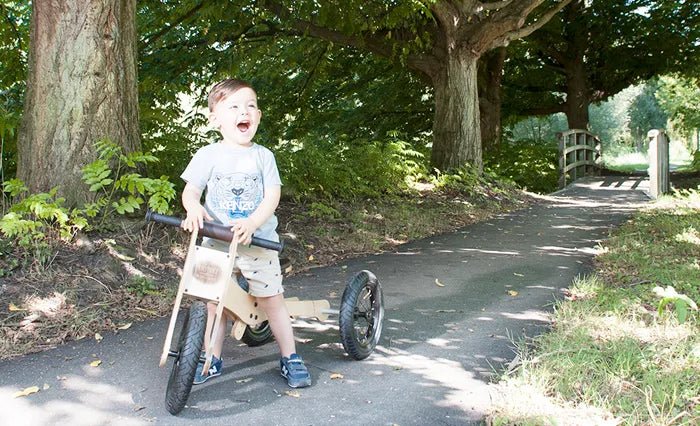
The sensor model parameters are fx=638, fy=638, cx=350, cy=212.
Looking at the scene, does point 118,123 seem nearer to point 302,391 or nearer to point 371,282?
point 371,282

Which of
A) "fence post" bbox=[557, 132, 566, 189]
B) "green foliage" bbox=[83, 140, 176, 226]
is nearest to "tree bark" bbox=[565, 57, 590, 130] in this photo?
"fence post" bbox=[557, 132, 566, 189]

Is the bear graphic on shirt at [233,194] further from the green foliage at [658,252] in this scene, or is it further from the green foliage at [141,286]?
the green foliage at [658,252]

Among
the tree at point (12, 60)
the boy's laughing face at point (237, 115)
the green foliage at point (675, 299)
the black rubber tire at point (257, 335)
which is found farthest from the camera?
the tree at point (12, 60)

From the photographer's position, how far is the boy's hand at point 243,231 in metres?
3.25

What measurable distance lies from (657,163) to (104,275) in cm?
1201

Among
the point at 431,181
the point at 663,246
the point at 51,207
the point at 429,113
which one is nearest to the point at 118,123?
the point at 51,207

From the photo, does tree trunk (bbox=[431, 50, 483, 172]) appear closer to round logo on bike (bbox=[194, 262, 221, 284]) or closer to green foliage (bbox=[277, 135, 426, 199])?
green foliage (bbox=[277, 135, 426, 199])

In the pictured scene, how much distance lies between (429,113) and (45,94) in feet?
48.9

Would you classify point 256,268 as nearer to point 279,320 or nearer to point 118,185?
point 279,320

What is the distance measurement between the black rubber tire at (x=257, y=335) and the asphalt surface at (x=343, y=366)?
7 cm

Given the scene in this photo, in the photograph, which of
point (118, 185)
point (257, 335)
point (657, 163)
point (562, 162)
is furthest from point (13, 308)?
point (562, 162)

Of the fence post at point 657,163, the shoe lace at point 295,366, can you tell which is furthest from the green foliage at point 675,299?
the fence post at point 657,163

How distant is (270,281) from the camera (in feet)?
12.1

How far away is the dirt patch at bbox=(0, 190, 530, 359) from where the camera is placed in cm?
457
